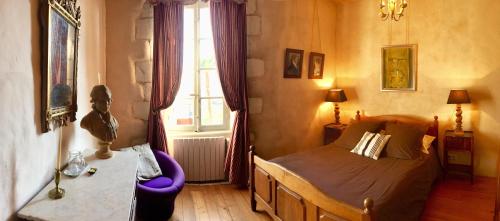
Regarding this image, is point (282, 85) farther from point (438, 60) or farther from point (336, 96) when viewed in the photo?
point (438, 60)

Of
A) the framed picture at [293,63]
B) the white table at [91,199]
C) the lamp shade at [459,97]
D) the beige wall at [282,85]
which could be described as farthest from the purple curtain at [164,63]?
the lamp shade at [459,97]

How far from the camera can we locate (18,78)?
1438 millimetres

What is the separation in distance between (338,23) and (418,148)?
2292 millimetres

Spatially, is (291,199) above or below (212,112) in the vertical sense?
below

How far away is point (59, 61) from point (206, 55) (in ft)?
7.73

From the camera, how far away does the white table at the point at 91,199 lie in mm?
1356

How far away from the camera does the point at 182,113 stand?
4.14 meters

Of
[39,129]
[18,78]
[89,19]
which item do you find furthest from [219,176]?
[18,78]

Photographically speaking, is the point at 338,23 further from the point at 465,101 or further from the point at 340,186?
the point at 340,186

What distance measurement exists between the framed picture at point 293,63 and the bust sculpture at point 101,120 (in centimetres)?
252

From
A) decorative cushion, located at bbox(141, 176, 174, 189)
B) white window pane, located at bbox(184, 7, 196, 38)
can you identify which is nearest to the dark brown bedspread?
decorative cushion, located at bbox(141, 176, 174, 189)

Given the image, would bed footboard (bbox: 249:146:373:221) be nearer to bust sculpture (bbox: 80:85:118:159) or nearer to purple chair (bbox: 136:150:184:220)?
purple chair (bbox: 136:150:184:220)

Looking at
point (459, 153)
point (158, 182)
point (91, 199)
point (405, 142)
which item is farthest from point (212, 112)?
point (459, 153)

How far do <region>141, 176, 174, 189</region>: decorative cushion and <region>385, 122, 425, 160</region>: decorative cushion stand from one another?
240cm
